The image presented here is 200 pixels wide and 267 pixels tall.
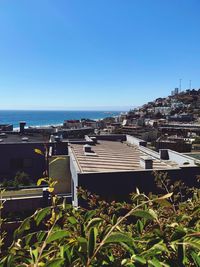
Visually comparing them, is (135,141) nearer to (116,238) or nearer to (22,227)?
(22,227)

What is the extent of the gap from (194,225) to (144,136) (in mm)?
41336

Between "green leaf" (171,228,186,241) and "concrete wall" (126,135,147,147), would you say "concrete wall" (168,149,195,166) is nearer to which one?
"concrete wall" (126,135,147,147)

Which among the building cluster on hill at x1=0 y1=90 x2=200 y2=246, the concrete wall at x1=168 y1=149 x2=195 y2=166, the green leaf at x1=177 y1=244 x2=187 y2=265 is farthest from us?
the concrete wall at x1=168 y1=149 x2=195 y2=166

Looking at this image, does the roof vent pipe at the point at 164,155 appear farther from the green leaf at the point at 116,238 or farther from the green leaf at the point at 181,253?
the green leaf at the point at 116,238

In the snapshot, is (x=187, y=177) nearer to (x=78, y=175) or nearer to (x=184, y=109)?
(x=78, y=175)

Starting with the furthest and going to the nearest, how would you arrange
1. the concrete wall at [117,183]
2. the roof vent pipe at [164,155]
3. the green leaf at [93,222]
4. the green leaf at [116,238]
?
1. the roof vent pipe at [164,155]
2. the concrete wall at [117,183]
3. the green leaf at [93,222]
4. the green leaf at [116,238]

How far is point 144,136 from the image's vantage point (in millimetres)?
42594

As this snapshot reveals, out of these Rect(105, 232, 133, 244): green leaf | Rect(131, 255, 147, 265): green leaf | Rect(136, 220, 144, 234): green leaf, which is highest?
Rect(105, 232, 133, 244): green leaf

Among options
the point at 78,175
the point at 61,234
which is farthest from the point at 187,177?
the point at 61,234

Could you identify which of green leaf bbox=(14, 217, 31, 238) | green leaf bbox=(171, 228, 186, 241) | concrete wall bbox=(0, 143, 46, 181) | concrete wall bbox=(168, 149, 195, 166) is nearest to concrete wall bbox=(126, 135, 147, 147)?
concrete wall bbox=(168, 149, 195, 166)

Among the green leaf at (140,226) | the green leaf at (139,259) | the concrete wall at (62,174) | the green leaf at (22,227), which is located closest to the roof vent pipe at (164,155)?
the concrete wall at (62,174)

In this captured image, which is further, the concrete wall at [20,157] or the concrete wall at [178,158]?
the concrete wall at [20,157]

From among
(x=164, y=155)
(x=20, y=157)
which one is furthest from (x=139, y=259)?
(x=20, y=157)

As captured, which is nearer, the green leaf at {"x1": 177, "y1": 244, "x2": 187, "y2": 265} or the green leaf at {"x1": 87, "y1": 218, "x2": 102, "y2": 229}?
the green leaf at {"x1": 177, "y1": 244, "x2": 187, "y2": 265}
